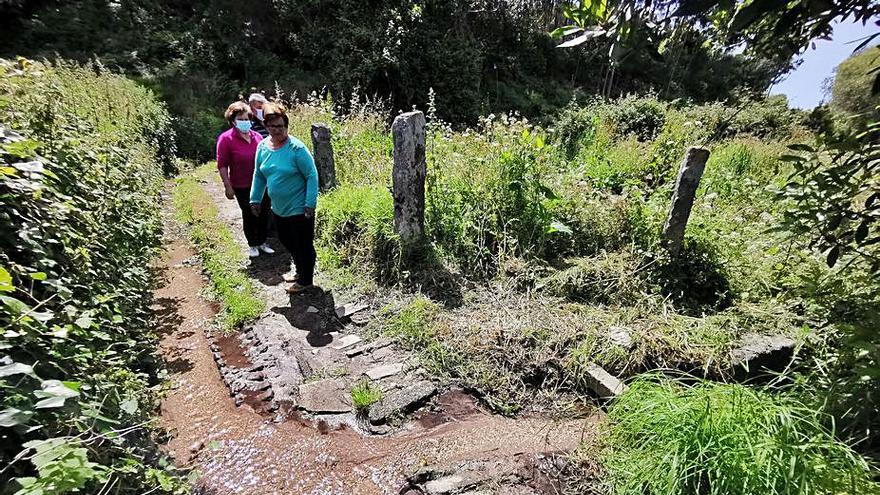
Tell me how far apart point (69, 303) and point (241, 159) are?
119 inches

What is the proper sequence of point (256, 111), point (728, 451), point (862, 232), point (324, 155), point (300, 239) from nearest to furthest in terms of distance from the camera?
1. point (862, 232)
2. point (728, 451)
3. point (300, 239)
4. point (256, 111)
5. point (324, 155)

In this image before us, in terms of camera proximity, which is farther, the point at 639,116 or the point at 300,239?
the point at 639,116

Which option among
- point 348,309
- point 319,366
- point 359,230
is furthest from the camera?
point 359,230

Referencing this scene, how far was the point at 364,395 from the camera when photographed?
3.15 metres

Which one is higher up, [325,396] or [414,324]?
[414,324]

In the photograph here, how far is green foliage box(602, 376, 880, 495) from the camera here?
76.2 inches

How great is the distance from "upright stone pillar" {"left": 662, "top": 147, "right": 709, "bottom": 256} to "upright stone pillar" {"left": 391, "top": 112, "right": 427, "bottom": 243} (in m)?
2.54

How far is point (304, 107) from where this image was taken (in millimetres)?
9180

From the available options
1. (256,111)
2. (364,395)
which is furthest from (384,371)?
(256,111)

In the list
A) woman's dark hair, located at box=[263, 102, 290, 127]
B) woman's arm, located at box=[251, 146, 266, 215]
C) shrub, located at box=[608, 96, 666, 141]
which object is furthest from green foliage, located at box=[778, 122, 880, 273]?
shrub, located at box=[608, 96, 666, 141]

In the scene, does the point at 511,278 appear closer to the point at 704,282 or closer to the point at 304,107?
the point at 704,282

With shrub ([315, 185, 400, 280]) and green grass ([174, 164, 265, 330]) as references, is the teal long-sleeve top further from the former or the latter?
green grass ([174, 164, 265, 330])

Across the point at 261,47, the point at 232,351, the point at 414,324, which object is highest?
the point at 261,47

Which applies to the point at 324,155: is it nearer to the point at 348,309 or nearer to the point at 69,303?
the point at 348,309
